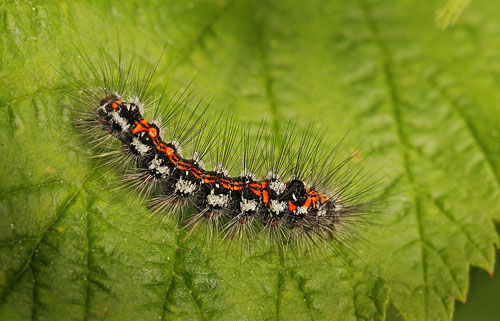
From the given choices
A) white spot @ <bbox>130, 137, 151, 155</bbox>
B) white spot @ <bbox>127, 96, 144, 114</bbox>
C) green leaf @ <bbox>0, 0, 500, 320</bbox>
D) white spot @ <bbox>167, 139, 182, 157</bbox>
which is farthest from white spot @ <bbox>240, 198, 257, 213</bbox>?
white spot @ <bbox>127, 96, 144, 114</bbox>

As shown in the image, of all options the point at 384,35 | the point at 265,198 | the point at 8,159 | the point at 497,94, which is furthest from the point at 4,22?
the point at 497,94

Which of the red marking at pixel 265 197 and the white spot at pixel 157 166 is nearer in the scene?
the white spot at pixel 157 166

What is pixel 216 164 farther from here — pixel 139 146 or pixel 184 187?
pixel 139 146

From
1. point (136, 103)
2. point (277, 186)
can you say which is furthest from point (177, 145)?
point (277, 186)

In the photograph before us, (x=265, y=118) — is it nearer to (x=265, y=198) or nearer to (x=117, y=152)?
(x=265, y=198)

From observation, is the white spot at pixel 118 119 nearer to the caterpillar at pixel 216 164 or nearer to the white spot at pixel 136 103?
the caterpillar at pixel 216 164

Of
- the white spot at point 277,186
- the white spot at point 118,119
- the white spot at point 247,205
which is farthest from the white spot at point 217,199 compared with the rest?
the white spot at point 118,119
